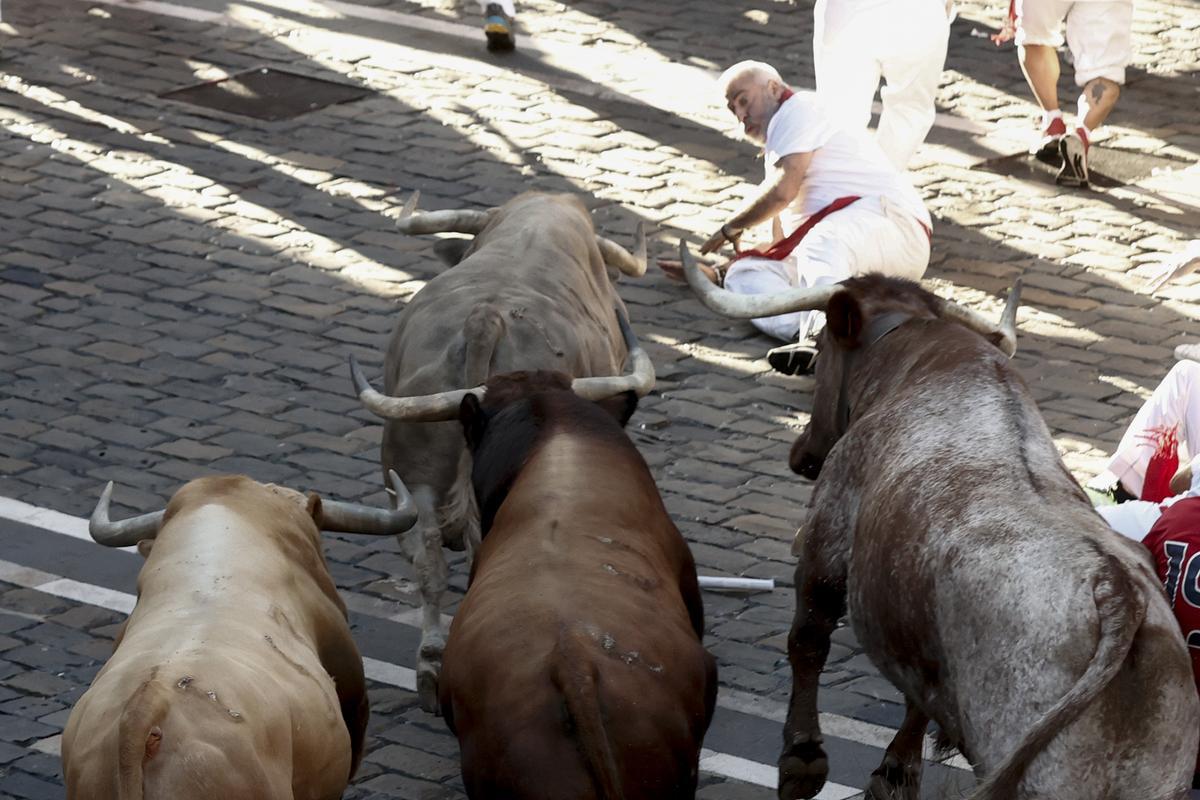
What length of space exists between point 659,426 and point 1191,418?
112 inches

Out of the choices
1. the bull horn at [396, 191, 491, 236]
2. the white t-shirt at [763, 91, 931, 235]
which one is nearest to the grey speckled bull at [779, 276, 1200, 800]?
the bull horn at [396, 191, 491, 236]

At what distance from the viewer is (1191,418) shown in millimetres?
7578

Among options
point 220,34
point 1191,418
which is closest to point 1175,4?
point 220,34

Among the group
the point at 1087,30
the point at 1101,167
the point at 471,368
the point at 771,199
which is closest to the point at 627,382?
the point at 471,368

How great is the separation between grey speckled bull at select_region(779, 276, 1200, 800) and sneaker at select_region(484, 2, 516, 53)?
925cm

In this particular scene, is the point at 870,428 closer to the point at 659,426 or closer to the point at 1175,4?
the point at 659,426

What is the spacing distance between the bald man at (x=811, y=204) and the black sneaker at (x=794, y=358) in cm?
45

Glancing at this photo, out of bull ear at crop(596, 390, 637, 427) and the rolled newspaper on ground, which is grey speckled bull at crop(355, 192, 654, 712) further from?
the rolled newspaper on ground

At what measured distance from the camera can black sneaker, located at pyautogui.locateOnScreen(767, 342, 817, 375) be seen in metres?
10.0

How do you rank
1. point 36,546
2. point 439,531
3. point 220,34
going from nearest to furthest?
point 439,531
point 36,546
point 220,34

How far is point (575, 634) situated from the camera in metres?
4.72

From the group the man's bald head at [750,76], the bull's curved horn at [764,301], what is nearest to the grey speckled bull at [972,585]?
the bull's curved horn at [764,301]

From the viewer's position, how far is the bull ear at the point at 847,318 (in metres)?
6.24

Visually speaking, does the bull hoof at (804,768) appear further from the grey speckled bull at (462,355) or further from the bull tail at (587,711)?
the bull tail at (587,711)
